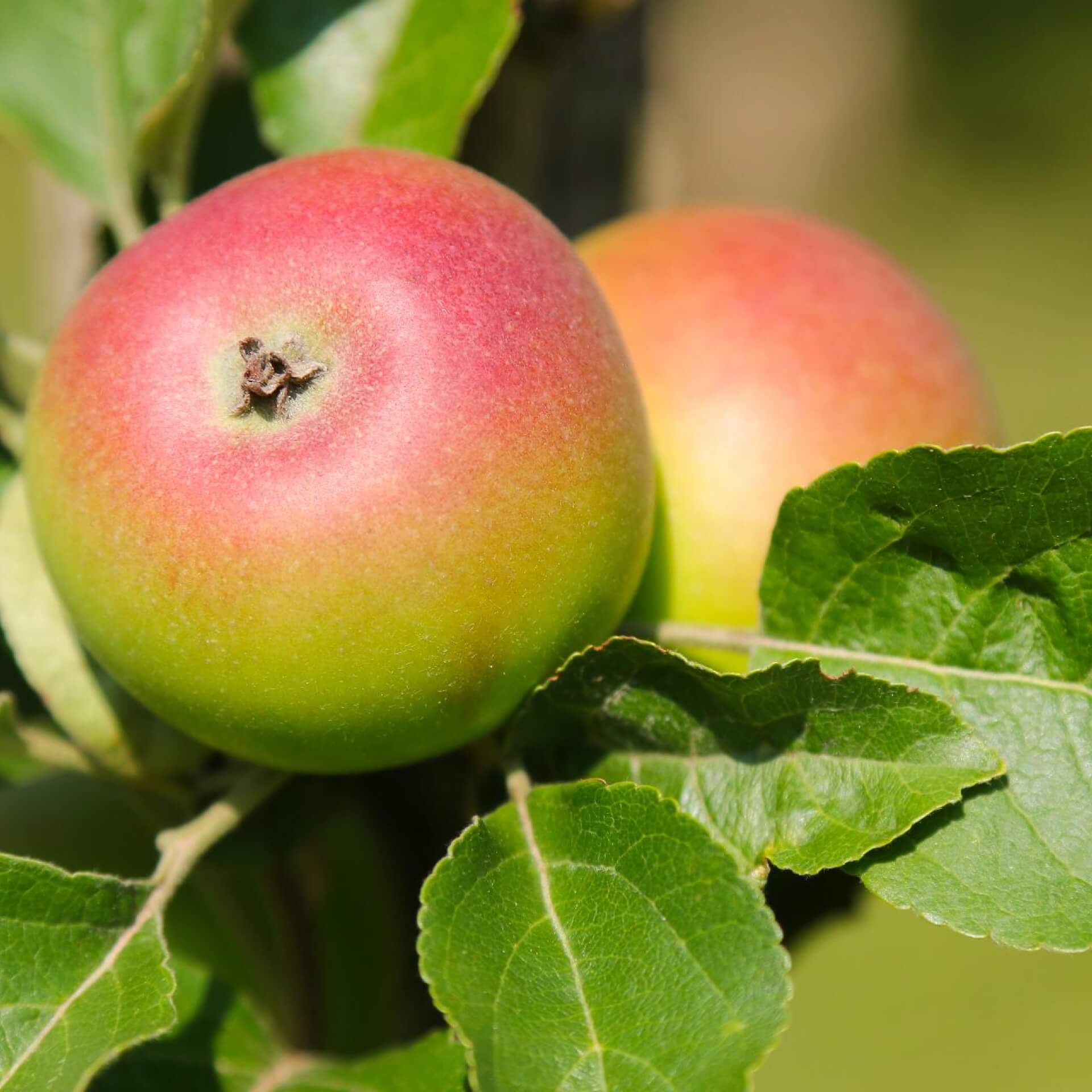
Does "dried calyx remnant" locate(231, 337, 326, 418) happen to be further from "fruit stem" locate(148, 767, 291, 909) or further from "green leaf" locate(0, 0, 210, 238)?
"green leaf" locate(0, 0, 210, 238)

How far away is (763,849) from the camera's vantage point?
32.5 inches

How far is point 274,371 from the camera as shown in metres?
0.75

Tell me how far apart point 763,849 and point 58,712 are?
1.70 feet

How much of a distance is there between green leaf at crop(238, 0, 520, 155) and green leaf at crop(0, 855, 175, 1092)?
2.18 ft

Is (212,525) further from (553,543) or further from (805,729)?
(805,729)

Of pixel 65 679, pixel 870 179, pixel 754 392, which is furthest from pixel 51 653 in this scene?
pixel 870 179

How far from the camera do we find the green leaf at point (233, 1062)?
88 centimetres

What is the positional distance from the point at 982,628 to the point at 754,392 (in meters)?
0.27

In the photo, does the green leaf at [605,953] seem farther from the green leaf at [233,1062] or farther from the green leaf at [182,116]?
the green leaf at [182,116]

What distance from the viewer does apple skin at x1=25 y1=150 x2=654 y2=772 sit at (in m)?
0.72

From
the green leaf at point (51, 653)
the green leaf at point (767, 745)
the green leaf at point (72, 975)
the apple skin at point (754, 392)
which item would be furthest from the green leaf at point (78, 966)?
the apple skin at point (754, 392)

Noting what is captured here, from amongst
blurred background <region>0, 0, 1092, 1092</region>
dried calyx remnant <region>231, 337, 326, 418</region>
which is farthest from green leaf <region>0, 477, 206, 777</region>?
blurred background <region>0, 0, 1092, 1092</region>

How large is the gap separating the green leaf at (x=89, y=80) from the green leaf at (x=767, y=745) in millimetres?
625

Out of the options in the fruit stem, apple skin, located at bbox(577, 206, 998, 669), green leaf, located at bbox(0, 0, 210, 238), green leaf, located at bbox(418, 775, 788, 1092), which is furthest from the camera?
green leaf, located at bbox(0, 0, 210, 238)
